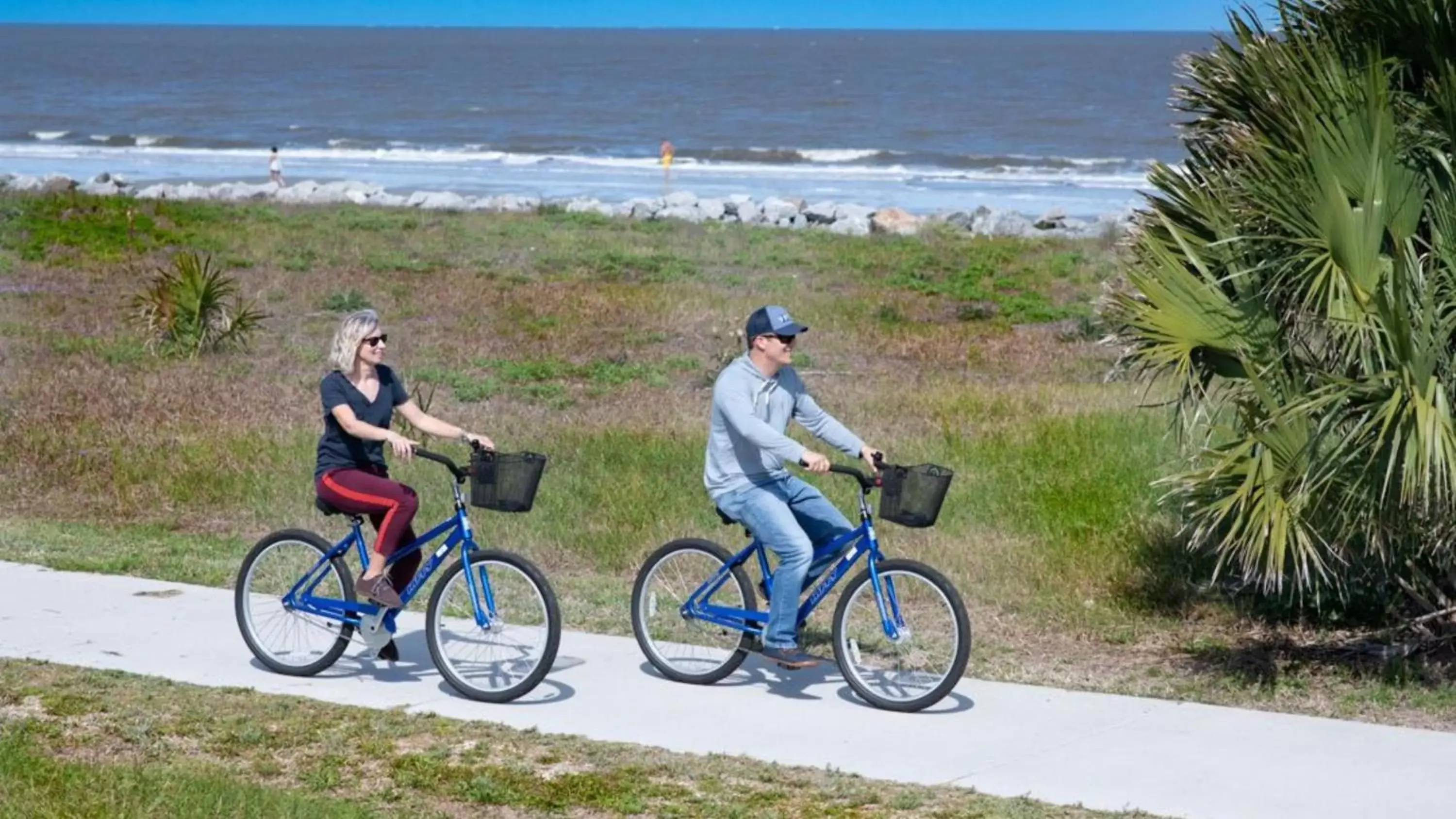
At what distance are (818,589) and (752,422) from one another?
34.0 inches

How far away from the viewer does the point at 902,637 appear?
8008 millimetres

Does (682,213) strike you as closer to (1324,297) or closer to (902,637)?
(1324,297)

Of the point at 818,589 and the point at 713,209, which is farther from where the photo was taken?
the point at 713,209

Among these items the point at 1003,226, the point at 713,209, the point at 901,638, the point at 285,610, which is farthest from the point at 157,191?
the point at 901,638

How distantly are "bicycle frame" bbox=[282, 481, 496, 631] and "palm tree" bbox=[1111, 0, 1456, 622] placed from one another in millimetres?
3172

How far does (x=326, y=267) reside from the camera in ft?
90.3

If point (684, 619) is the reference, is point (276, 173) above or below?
above

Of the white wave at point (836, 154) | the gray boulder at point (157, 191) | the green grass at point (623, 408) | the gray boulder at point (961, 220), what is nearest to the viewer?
the green grass at point (623, 408)

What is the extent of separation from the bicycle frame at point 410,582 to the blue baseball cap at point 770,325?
1462 mm

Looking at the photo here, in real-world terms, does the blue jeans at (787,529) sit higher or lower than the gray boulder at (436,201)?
lower

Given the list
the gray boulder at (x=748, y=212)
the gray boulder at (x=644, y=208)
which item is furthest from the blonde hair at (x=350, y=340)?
the gray boulder at (x=748, y=212)

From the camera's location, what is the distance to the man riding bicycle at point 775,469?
8.15 meters

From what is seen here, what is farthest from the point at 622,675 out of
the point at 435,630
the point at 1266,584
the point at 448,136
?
the point at 448,136

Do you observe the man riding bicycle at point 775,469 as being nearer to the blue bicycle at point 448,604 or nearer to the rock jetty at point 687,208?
the blue bicycle at point 448,604
